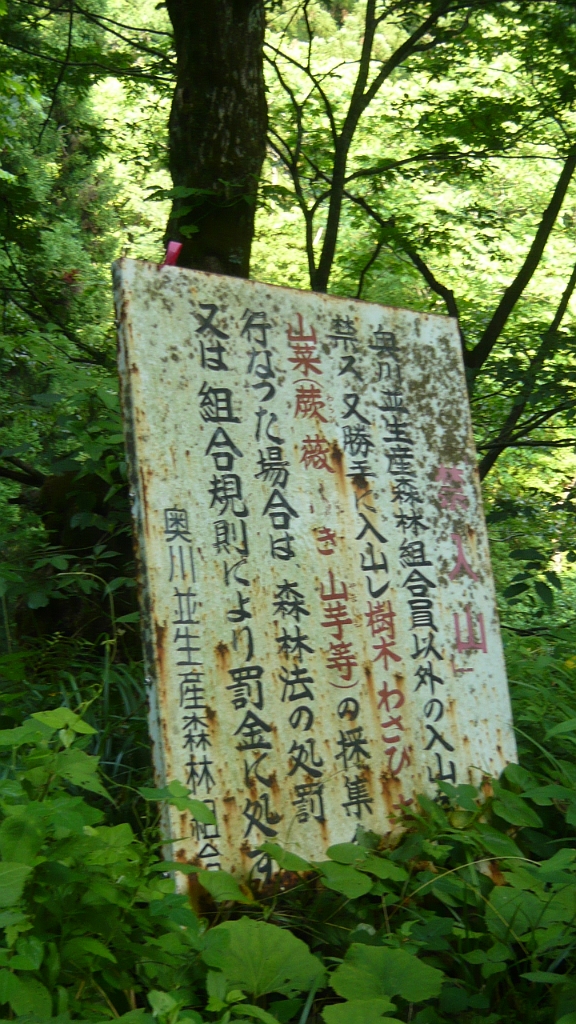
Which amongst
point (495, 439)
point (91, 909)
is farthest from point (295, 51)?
point (91, 909)

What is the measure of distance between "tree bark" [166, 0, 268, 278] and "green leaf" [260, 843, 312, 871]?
214cm

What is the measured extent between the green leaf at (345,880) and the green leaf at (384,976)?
16 centimetres

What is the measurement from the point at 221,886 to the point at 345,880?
26 centimetres

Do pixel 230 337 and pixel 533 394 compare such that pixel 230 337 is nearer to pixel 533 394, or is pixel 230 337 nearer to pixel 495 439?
pixel 533 394

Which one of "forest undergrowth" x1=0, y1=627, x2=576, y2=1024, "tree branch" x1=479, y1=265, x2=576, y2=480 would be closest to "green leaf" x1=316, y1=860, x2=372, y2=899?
"forest undergrowth" x1=0, y1=627, x2=576, y2=1024

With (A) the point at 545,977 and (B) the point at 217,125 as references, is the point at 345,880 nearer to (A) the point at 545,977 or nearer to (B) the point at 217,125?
(A) the point at 545,977

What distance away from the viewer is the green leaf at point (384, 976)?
146cm

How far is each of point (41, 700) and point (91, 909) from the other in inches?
46.6

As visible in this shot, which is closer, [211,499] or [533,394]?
[211,499]

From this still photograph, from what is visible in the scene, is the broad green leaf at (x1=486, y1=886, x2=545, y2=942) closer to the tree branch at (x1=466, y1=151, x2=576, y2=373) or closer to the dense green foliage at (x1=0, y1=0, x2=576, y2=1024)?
the dense green foliage at (x1=0, y1=0, x2=576, y2=1024)

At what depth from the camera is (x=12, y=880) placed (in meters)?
1.19

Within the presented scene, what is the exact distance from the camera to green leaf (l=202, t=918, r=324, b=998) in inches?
57.6

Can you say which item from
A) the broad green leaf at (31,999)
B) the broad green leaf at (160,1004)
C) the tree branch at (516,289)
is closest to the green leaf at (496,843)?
the broad green leaf at (160,1004)

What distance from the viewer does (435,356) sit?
2.41 m
